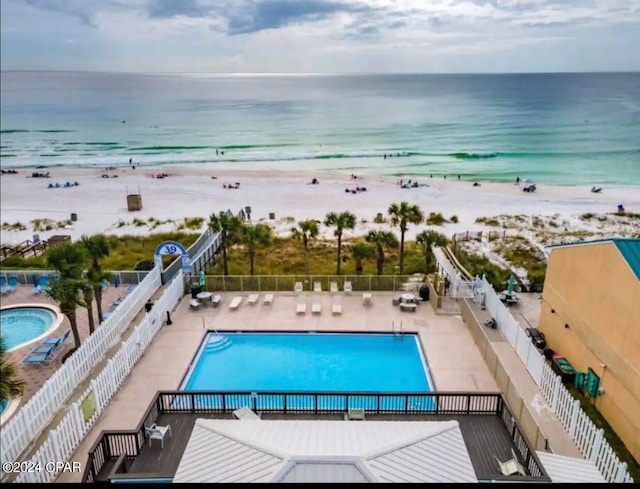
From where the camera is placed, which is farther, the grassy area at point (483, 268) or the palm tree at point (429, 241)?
the palm tree at point (429, 241)

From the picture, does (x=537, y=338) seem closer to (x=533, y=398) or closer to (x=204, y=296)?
(x=533, y=398)

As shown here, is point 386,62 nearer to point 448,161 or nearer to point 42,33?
point 42,33

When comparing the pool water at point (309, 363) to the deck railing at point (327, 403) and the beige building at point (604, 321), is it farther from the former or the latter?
the beige building at point (604, 321)

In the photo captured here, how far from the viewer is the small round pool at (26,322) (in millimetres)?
13567

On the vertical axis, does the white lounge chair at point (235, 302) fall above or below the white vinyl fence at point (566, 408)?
below

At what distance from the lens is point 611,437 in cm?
946

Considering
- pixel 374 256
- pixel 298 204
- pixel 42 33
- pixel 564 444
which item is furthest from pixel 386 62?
pixel 298 204

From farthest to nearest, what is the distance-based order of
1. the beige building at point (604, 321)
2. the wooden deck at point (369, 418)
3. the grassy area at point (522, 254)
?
1. the grassy area at point (522, 254)
2. the beige building at point (604, 321)
3. the wooden deck at point (369, 418)

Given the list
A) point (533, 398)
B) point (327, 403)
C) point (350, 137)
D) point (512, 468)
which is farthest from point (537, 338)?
point (350, 137)

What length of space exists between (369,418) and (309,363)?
4.05m

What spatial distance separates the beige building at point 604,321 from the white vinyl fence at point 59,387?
1098 cm

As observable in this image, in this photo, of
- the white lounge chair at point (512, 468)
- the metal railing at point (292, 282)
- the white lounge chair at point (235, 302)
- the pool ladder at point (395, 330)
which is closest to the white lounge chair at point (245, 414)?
the white lounge chair at point (512, 468)

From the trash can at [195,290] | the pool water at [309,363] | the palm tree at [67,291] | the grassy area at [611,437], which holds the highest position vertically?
the palm tree at [67,291]

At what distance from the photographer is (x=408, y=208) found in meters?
19.0
